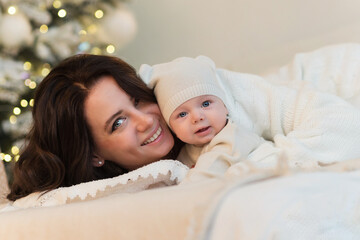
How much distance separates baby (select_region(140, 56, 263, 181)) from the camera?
134cm

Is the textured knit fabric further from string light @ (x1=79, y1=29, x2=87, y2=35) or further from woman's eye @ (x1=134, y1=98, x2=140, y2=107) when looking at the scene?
string light @ (x1=79, y1=29, x2=87, y2=35)

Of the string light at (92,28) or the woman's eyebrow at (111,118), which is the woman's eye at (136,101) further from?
the string light at (92,28)

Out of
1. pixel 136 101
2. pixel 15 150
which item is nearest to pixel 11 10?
pixel 15 150

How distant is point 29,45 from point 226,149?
184 centimetres

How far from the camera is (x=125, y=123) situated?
4.96 ft

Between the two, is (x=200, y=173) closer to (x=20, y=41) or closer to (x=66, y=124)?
(x=66, y=124)

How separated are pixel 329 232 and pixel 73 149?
919mm

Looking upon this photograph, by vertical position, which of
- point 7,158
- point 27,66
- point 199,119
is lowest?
point 7,158

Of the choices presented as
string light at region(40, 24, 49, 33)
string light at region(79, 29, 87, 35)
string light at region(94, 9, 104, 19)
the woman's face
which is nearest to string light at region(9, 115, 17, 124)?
string light at region(40, 24, 49, 33)

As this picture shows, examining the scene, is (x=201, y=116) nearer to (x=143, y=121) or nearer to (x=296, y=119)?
(x=143, y=121)

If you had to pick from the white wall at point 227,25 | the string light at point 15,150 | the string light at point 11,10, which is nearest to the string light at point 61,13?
the string light at point 11,10

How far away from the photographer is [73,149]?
1550mm

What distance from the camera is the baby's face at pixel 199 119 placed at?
4.62 ft

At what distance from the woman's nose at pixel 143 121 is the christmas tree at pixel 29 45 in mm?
1509
